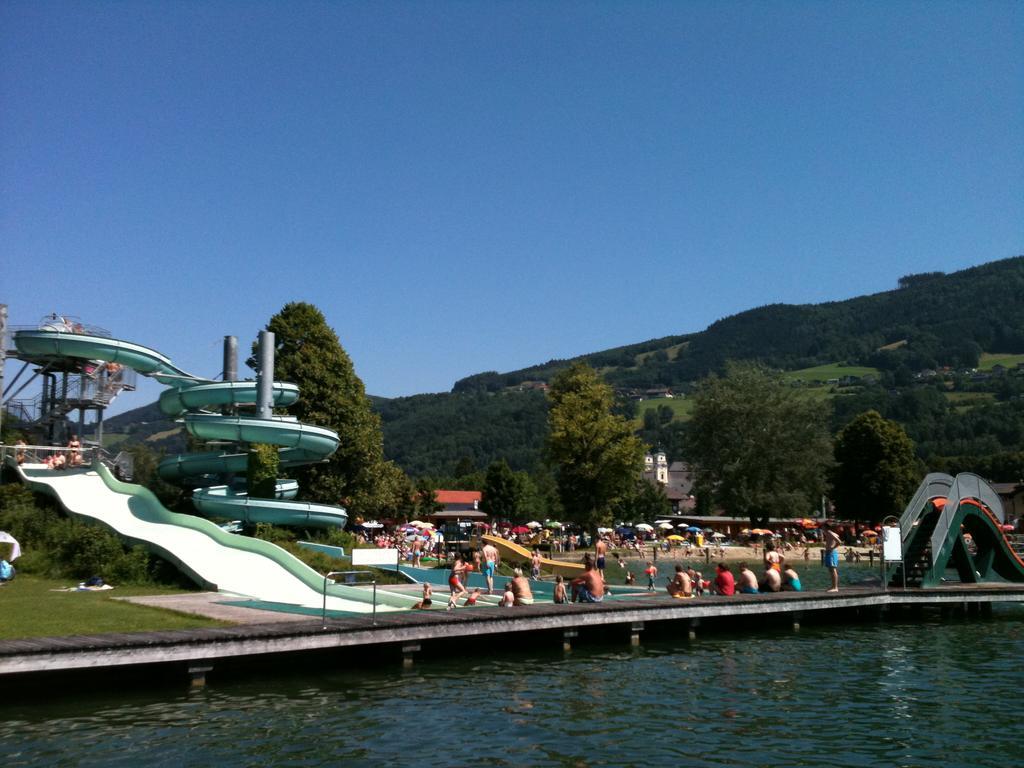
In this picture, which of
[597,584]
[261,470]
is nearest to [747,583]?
[597,584]

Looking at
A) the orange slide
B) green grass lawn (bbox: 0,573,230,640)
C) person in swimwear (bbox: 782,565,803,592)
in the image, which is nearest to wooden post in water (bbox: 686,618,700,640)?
person in swimwear (bbox: 782,565,803,592)

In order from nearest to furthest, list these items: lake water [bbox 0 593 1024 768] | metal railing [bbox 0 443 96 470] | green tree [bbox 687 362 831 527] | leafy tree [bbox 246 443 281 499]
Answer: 1. lake water [bbox 0 593 1024 768]
2. leafy tree [bbox 246 443 281 499]
3. metal railing [bbox 0 443 96 470]
4. green tree [bbox 687 362 831 527]

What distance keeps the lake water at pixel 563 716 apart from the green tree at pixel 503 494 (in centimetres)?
7368

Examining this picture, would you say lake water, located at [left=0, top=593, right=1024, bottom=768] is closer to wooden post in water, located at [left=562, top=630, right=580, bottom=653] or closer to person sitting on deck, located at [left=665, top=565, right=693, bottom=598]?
wooden post in water, located at [left=562, top=630, right=580, bottom=653]

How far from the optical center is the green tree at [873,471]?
72938 millimetres

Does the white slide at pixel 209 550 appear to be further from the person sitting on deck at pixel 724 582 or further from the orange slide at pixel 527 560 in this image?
the orange slide at pixel 527 560

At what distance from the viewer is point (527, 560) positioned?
1617 inches

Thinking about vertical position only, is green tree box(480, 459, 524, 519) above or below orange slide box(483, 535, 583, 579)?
above

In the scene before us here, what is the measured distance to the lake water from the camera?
11.3 m

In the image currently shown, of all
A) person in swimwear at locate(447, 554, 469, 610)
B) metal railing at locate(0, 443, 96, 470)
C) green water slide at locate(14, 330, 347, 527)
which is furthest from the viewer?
metal railing at locate(0, 443, 96, 470)

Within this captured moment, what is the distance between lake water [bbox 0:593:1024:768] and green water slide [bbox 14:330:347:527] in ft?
52.6

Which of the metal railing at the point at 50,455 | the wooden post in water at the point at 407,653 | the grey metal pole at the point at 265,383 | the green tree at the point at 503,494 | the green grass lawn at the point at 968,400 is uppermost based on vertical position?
the green grass lawn at the point at 968,400

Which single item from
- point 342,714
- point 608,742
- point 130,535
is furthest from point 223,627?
point 130,535

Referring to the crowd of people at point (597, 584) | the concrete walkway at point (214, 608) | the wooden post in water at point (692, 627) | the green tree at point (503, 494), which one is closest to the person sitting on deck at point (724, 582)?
the crowd of people at point (597, 584)
